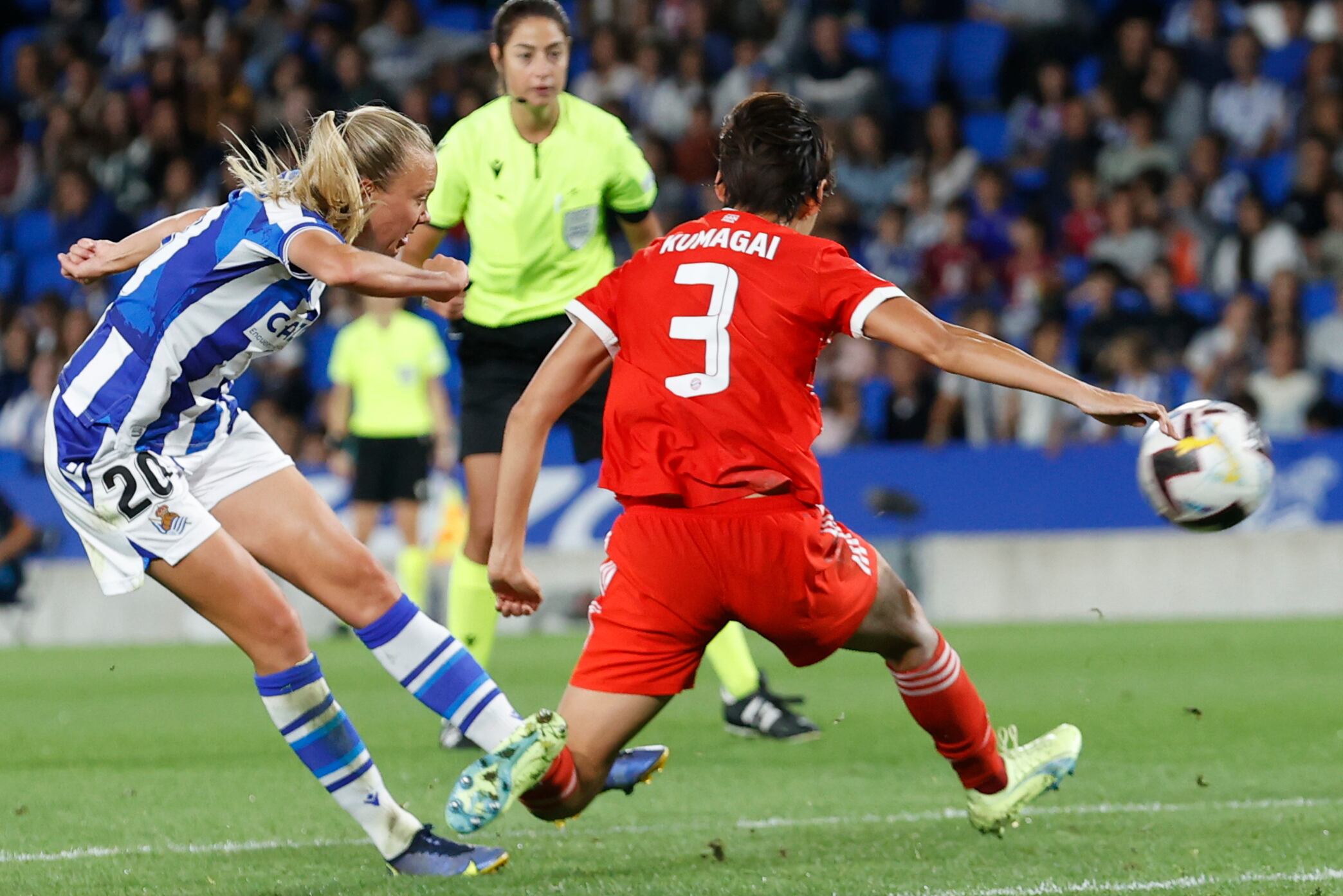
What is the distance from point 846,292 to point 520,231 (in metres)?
2.95

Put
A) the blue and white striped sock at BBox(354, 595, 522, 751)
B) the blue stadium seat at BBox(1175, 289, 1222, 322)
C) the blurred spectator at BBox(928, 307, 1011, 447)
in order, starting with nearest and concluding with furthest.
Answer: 1. the blue and white striped sock at BBox(354, 595, 522, 751)
2. the blurred spectator at BBox(928, 307, 1011, 447)
3. the blue stadium seat at BBox(1175, 289, 1222, 322)

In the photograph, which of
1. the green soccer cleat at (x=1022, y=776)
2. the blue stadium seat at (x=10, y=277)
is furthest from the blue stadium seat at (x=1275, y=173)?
the green soccer cleat at (x=1022, y=776)

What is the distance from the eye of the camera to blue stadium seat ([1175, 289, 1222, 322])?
14.2m

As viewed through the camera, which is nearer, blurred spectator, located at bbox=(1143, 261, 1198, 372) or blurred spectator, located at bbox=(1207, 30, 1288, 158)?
blurred spectator, located at bbox=(1143, 261, 1198, 372)

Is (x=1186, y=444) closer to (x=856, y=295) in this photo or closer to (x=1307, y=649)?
(x=856, y=295)

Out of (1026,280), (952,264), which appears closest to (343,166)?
(1026,280)

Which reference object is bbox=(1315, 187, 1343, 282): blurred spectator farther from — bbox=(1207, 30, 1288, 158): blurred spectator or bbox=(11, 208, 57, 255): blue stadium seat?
bbox=(11, 208, 57, 255): blue stadium seat

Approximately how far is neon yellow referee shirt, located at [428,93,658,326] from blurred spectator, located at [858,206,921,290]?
884cm

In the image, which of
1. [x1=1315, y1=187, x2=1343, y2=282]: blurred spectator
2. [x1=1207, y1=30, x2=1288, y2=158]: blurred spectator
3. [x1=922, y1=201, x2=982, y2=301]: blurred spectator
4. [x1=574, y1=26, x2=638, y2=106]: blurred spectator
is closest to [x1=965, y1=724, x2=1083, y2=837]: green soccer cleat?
[x1=1315, y1=187, x2=1343, y2=282]: blurred spectator

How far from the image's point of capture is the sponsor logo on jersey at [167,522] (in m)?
4.27

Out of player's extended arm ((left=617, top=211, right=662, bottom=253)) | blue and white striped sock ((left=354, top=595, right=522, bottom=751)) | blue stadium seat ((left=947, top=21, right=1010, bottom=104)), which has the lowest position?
blue stadium seat ((left=947, top=21, right=1010, bottom=104))

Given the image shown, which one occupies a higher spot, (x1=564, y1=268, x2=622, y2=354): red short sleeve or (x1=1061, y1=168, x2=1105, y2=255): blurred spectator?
(x1=564, y1=268, x2=622, y2=354): red short sleeve

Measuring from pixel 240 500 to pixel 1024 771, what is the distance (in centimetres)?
203

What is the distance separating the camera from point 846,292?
391 cm
